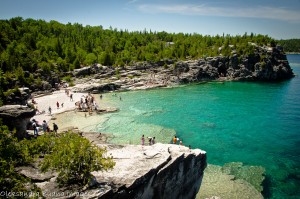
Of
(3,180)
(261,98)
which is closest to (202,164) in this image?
(3,180)

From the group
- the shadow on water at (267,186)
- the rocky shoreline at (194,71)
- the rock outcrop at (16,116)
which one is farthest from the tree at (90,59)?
the shadow on water at (267,186)

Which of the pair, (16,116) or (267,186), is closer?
(16,116)

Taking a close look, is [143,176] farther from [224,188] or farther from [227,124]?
[227,124]

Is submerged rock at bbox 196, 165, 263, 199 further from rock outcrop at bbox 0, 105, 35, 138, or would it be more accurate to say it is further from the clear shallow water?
rock outcrop at bbox 0, 105, 35, 138

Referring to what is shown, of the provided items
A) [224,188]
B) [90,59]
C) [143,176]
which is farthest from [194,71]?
[143,176]

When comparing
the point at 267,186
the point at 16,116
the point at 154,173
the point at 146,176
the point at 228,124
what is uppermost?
the point at 16,116

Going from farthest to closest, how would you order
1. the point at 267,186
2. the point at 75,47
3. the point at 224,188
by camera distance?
1. the point at 75,47
2. the point at 267,186
3. the point at 224,188

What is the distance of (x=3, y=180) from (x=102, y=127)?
37213mm

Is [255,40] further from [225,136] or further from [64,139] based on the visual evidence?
[64,139]

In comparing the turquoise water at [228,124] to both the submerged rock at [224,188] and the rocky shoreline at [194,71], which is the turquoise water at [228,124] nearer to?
the submerged rock at [224,188]

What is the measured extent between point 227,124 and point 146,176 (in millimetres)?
39129

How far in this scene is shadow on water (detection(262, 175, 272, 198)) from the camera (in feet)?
93.5

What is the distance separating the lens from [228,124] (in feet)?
177

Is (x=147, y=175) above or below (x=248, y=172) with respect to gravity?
above
